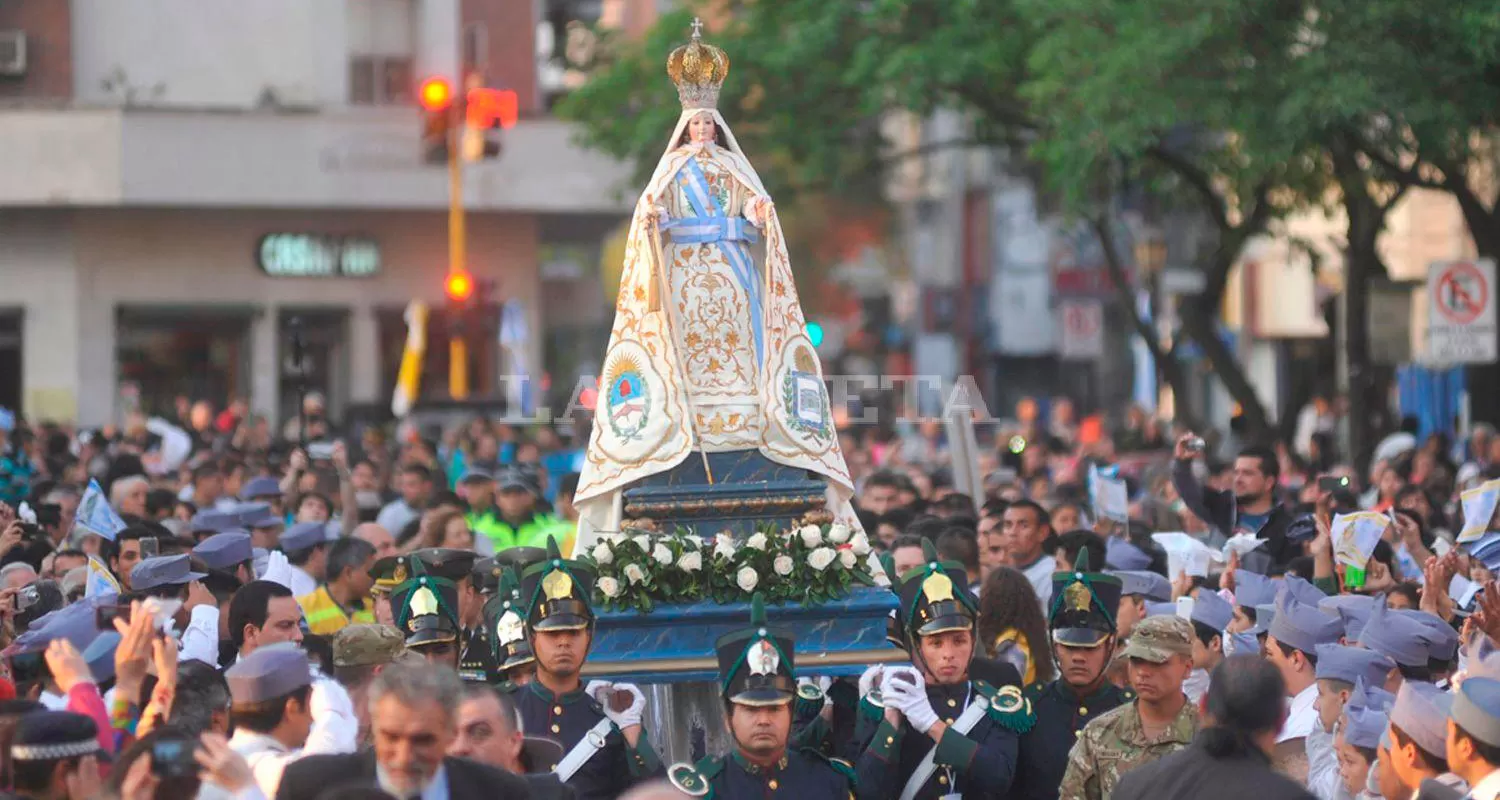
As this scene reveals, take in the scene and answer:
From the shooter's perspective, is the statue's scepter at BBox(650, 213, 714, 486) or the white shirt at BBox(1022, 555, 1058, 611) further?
the white shirt at BBox(1022, 555, 1058, 611)

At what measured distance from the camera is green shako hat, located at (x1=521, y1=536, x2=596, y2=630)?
8984 millimetres

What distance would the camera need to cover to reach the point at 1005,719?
8.94 meters

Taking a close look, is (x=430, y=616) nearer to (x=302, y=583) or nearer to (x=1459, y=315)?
(x=302, y=583)

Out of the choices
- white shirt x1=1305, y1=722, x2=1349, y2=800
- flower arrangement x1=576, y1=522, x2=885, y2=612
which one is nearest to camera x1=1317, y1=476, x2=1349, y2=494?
flower arrangement x1=576, y1=522, x2=885, y2=612

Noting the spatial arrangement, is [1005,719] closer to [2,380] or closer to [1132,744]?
[1132,744]

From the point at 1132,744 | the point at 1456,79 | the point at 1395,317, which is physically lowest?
the point at 1132,744

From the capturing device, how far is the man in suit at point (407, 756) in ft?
20.6

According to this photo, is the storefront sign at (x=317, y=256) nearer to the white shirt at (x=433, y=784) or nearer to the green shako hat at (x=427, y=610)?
the green shako hat at (x=427, y=610)

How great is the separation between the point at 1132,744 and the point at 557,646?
77.1 inches

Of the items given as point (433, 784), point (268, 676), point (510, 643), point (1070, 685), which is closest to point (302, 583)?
point (510, 643)

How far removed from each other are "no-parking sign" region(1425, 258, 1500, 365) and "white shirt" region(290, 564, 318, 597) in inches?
408

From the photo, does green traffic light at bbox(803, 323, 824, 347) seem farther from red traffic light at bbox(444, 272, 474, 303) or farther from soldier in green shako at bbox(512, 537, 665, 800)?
red traffic light at bbox(444, 272, 474, 303)

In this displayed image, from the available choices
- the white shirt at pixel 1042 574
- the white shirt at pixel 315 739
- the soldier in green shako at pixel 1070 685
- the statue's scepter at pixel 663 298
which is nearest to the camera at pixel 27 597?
the white shirt at pixel 315 739

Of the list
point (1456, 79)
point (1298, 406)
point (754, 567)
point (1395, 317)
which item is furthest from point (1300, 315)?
point (754, 567)
